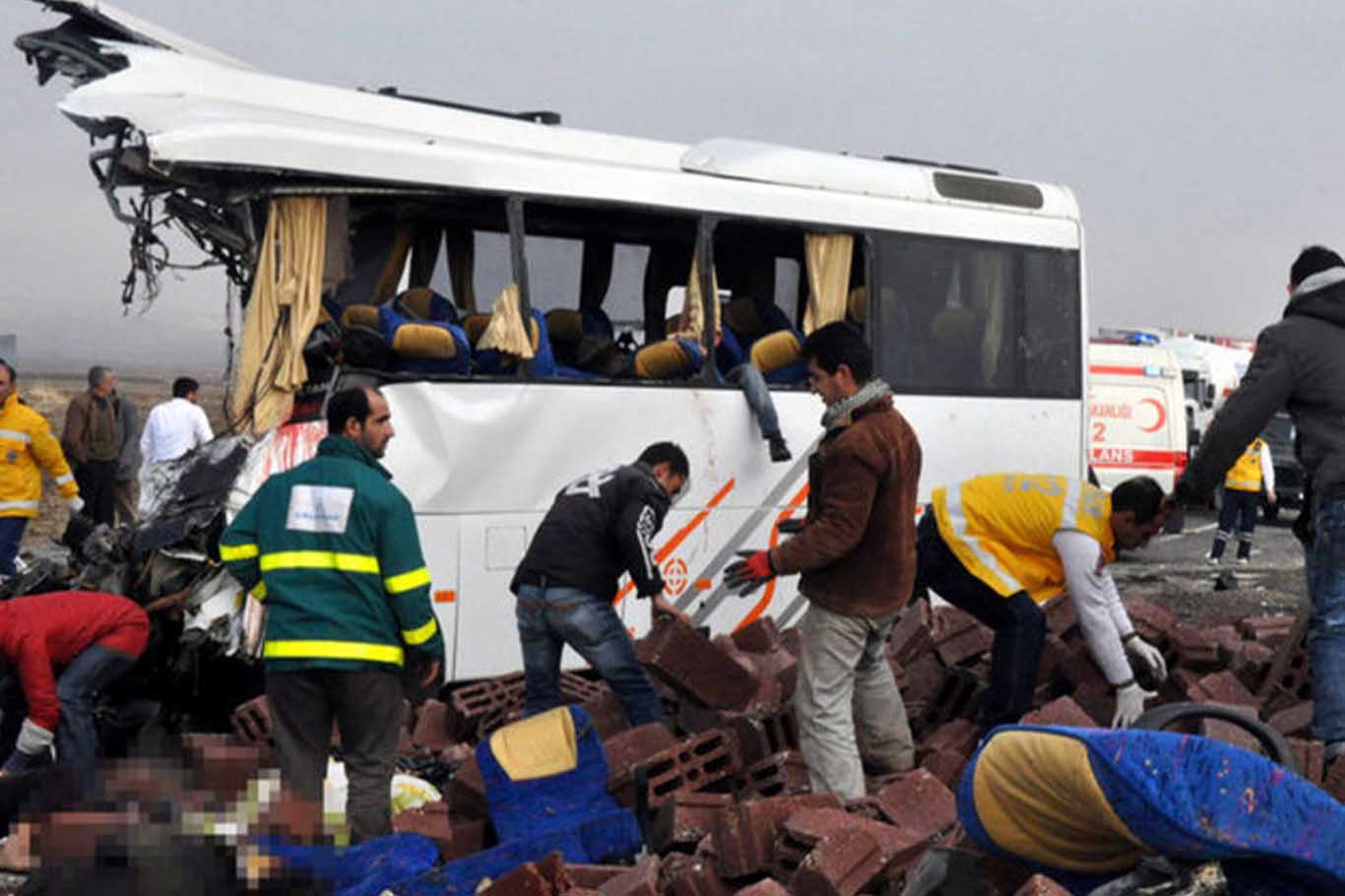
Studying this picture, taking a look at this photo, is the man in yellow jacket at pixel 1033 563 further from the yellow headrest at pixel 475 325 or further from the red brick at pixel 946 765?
the yellow headrest at pixel 475 325

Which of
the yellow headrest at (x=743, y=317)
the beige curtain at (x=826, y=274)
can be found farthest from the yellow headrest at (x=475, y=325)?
the beige curtain at (x=826, y=274)

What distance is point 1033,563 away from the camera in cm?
669

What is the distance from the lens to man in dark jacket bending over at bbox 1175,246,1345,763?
19.5ft

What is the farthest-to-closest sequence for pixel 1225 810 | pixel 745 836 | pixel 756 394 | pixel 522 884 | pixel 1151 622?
pixel 756 394 → pixel 1151 622 → pixel 745 836 → pixel 522 884 → pixel 1225 810

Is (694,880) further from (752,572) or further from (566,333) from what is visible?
(566,333)

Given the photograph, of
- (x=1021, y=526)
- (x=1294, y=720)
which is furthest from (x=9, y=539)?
(x=1294, y=720)

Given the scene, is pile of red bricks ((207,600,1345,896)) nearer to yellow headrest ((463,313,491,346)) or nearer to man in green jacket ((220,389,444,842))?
man in green jacket ((220,389,444,842))

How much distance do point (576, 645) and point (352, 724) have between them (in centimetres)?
141

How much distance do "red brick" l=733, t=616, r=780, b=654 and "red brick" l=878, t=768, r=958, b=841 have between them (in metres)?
2.43

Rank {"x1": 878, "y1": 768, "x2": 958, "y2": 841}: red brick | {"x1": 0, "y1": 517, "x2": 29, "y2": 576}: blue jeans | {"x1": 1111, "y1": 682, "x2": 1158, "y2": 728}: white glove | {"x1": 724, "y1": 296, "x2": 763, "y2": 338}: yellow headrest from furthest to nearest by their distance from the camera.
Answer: {"x1": 0, "y1": 517, "x2": 29, "y2": 576}: blue jeans → {"x1": 724, "y1": 296, "x2": 763, "y2": 338}: yellow headrest → {"x1": 1111, "y1": 682, "x2": 1158, "y2": 728}: white glove → {"x1": 878, "y1": 768, "x2": 958, "y2": 841}: red brick

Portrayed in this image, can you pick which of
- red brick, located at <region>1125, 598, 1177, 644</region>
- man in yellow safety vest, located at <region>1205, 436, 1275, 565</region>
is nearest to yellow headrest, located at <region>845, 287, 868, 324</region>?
red brick, located at <region>1125, 598, 1177, 644</region>

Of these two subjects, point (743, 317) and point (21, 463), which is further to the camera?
point (21, 463)

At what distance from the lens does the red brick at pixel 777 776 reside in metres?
6.35

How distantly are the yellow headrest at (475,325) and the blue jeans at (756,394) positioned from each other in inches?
59.8
